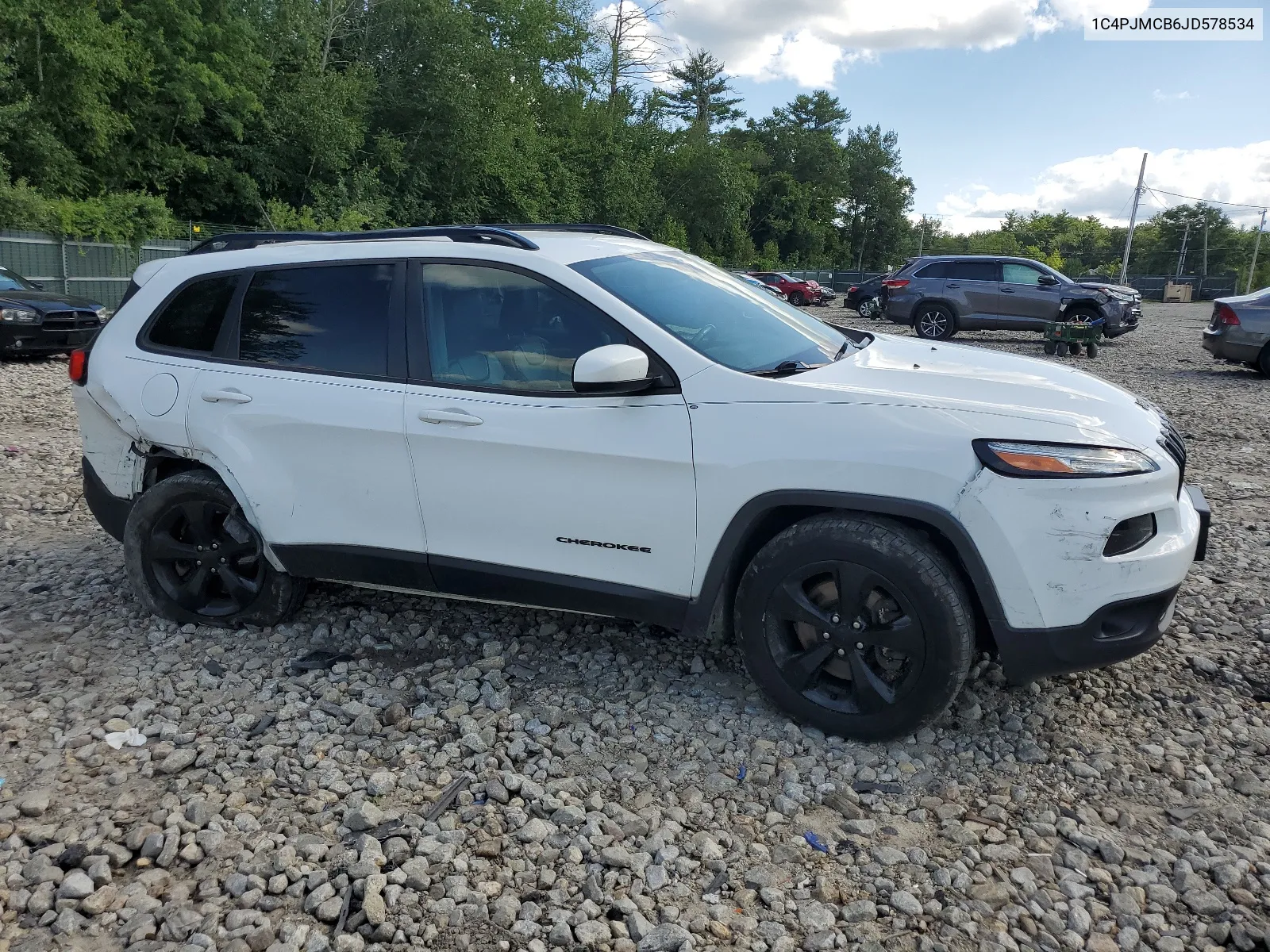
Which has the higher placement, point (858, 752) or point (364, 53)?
point (364, 53)

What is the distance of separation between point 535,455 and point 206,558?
175 cm

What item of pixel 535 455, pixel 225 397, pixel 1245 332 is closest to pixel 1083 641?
pixel 535 455

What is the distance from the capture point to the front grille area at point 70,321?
1325cm

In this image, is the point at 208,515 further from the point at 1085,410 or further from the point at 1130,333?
the point at 1130,333

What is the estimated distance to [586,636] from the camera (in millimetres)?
4328

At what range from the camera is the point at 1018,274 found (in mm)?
19344

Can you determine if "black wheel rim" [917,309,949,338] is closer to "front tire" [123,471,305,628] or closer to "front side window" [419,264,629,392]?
"front side window" [419,264,629,392]

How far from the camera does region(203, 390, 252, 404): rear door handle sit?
4.07 m

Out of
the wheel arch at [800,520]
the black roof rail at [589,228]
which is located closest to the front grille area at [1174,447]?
the wheel arch at [800,520]

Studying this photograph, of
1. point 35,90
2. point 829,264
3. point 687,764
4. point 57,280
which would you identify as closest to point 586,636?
point 687,764

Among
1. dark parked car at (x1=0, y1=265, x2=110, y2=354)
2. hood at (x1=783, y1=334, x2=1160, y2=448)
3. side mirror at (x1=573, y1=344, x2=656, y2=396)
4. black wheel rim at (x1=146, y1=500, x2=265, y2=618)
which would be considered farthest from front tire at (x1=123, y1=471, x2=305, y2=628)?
dark parked car at (x1=0, y1=265, x2=110, y2=354)

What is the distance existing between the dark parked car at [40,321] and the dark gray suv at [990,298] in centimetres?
1449

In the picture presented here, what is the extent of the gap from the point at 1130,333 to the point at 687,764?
24.9 m

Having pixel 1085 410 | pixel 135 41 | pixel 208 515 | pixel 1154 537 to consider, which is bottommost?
pixel 208 515
